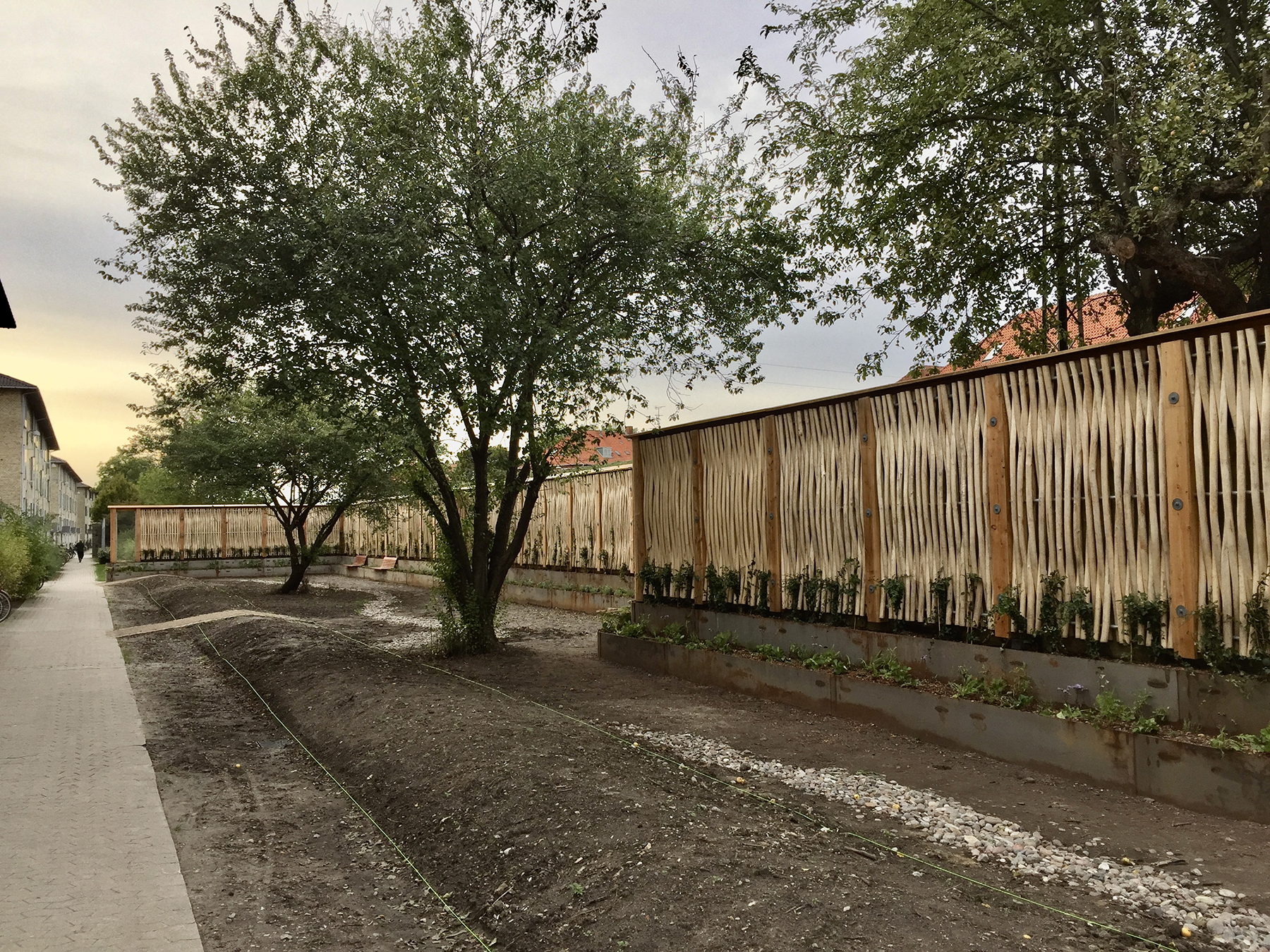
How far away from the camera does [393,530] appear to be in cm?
2756

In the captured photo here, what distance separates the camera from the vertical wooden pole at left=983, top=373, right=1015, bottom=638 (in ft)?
22.0

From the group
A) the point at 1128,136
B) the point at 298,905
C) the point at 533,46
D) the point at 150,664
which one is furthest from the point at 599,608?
the point at 298,905

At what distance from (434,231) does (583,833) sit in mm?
6856

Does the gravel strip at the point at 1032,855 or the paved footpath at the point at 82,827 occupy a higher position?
the gravel strip at the point at 1032,855

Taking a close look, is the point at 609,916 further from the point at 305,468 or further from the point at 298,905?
the point at 305,468

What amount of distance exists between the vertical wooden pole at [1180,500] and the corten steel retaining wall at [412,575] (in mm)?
10279

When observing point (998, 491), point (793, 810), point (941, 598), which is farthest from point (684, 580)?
point (793, 810)

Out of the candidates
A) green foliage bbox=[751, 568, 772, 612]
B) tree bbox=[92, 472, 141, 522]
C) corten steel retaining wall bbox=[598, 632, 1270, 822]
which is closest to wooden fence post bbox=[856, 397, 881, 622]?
corten steel retaining wall bbox=[598, 632, 1270, 822]

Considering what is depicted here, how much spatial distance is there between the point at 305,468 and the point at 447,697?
52.1 feet

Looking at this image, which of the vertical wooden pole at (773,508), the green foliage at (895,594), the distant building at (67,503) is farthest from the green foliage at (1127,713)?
the distant building at (67,503)

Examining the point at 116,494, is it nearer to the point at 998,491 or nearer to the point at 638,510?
the point at 638,510

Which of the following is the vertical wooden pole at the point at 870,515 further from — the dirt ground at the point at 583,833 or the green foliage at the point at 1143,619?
the green foliage at the point at 1143,619

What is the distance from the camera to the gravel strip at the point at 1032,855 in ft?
12.2

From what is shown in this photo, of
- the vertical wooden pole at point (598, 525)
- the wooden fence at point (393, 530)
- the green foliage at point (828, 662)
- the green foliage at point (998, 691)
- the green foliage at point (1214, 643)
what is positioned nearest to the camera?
the green foliage at point (1214, 643)
